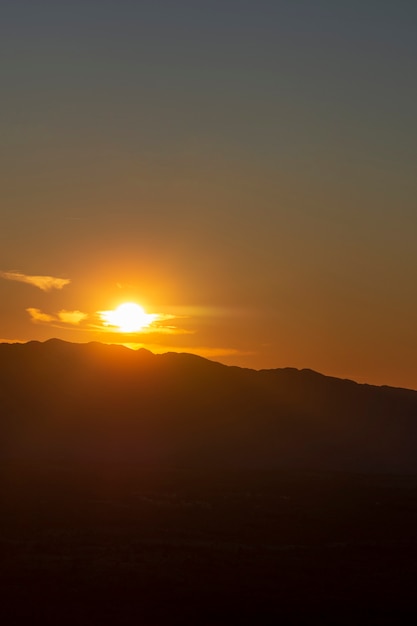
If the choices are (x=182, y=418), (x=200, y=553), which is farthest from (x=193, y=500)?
(x=182, y=418)

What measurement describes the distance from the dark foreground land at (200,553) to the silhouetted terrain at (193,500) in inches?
6.2

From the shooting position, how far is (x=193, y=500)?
78.1m

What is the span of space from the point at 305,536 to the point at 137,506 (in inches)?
679

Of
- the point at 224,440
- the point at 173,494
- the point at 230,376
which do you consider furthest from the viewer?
the point at 230,376

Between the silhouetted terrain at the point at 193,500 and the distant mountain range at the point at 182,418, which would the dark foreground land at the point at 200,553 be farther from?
the distant mountain range at the point at 182,418

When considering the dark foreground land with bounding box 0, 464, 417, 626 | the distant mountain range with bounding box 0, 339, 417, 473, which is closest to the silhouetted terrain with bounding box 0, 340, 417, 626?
the dark foreground land with bounding box 0, 464, 417, 626

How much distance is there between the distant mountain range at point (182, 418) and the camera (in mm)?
150875

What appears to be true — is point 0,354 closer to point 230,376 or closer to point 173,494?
point 230,376

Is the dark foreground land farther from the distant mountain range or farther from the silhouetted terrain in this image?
the distant mountain range

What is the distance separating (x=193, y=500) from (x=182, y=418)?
302 ft

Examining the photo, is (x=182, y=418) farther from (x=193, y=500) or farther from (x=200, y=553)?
(x=200, y=553)

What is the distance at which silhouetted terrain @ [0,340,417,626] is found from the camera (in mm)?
36375

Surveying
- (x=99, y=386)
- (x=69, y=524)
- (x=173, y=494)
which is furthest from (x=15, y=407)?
(x=69, y=524)

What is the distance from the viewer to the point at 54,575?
40.9 m
